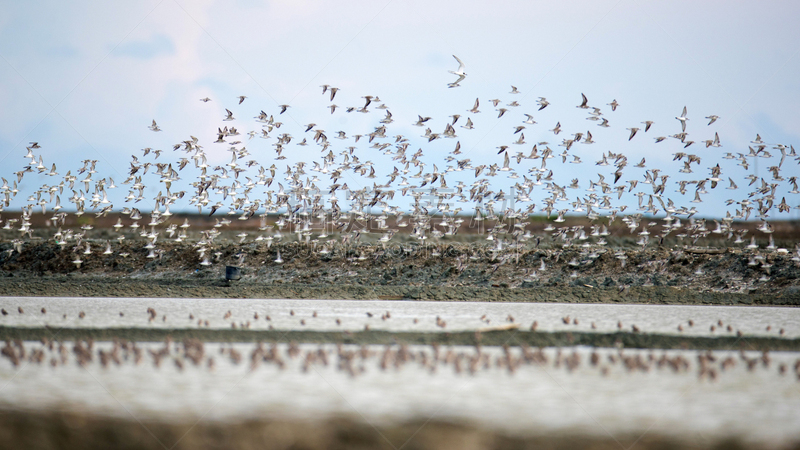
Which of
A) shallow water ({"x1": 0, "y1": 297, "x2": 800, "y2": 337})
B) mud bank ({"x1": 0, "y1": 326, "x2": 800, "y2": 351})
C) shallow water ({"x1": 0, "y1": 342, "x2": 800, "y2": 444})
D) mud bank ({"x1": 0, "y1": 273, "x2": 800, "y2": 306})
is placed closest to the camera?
shallow water ({"x1": 0, "y1": 342, "x2": 800, "y2": 444})

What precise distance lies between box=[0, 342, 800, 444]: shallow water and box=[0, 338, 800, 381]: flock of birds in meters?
0.12

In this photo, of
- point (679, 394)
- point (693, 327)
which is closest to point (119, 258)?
point (693, 327)

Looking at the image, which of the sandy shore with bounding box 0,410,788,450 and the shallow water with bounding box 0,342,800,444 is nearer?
the sandy shore with bounding box 0,410,788,450

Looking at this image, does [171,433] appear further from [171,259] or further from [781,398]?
[171,259]

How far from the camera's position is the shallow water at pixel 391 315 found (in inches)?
597

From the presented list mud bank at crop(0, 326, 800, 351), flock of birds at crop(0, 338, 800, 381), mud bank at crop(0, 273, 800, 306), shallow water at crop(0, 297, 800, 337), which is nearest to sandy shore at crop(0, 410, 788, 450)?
flock of birds at crop(0, 338, 800, 381)

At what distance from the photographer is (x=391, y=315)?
1738 centimetres

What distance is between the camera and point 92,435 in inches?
316

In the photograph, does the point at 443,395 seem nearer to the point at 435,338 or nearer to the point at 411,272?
the point at 435,338

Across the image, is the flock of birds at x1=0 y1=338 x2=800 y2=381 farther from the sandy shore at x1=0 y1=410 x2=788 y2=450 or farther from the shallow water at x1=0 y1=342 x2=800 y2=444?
the sandy shore at x1=0 y1=410 x2=788 y2=450

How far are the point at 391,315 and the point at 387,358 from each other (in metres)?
6.20

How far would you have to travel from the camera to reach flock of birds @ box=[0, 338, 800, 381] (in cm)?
1090

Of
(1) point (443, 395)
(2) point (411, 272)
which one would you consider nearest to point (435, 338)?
(1) point (443, 395)

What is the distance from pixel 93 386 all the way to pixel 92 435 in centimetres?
179
